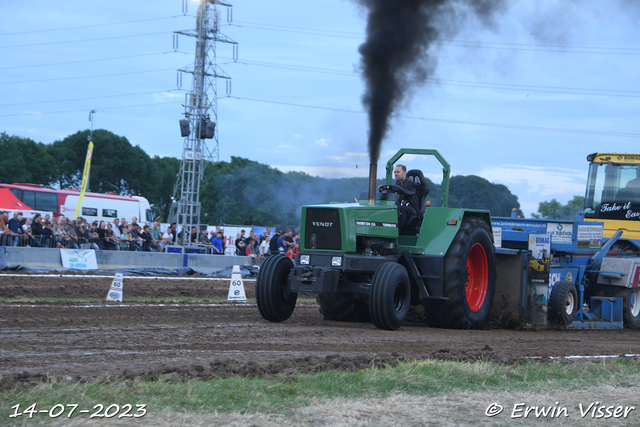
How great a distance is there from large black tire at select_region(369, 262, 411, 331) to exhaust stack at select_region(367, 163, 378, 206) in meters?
1.08

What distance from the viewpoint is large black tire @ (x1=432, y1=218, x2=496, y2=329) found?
9445 millimetres

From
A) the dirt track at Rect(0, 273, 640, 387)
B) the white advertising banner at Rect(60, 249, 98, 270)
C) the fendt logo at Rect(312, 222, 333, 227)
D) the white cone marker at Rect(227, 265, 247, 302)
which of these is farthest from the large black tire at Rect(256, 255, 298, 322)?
the white advertising banner at Rect(60, 249, 98, 270)

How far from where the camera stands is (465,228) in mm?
9766

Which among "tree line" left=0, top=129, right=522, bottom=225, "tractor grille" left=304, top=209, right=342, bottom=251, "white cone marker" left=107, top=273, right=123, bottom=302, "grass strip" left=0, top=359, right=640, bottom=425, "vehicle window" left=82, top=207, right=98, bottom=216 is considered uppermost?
"tree line" left=0, top=129, right=522, bottom=225

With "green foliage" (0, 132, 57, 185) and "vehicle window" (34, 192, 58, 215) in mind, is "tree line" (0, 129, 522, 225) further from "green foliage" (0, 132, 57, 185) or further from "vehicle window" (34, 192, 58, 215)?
"vehicle window" (34, 192, 58, 215)

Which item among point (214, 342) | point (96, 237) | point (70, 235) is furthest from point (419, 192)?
point (96, 237)

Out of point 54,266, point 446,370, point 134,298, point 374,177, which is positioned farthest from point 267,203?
point 446,370

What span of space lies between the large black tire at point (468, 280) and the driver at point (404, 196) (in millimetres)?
734

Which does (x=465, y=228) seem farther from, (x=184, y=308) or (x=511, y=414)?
(x=511, y=414)

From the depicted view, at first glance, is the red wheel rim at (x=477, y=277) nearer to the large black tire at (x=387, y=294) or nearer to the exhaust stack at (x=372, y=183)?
the large black tire at (x=387, y=294)

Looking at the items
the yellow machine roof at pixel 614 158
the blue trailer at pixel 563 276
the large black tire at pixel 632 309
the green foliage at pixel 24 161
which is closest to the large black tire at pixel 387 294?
the blue trailer at pixel 563 276

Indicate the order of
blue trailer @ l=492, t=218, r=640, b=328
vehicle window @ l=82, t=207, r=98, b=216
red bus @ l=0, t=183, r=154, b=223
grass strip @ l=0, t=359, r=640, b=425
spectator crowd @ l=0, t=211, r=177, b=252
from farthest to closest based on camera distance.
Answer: vehicle window @ l=82, t=207, r=98, b=216 < red bus @ l=0, t=183, r=154, b=223 < spectator crowd @ l=0, t=211, r=177, b=252 < blue trailer @ l=492, t=218, r=640, b=328 < grass strip @ l=0, t=359, r=640, b=425

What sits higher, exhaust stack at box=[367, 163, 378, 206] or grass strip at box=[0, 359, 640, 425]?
exhaust stack at box=[367, 163, 378, 206]

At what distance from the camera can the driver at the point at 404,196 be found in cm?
973
